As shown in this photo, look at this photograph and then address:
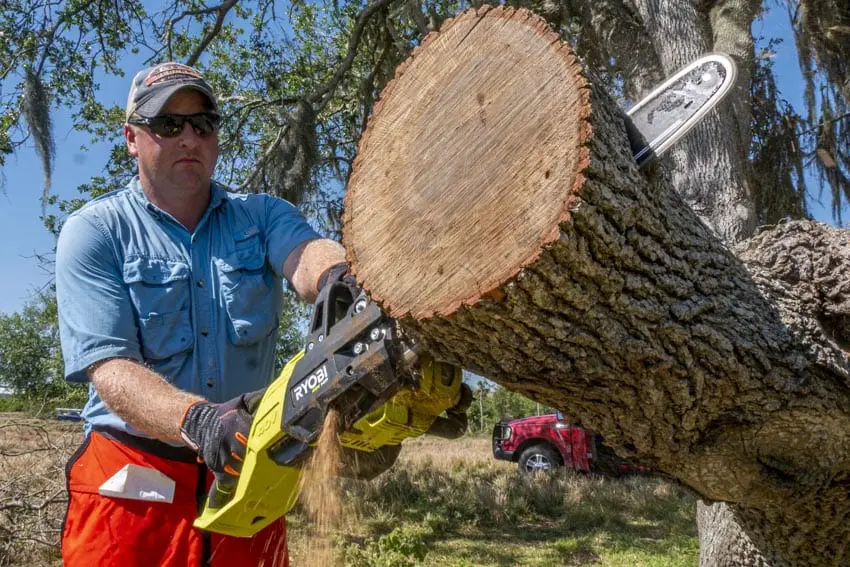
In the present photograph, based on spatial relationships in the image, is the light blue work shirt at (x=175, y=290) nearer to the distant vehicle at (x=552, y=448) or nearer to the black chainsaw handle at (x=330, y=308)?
the black chainsaw handle at (x=330, y=308)

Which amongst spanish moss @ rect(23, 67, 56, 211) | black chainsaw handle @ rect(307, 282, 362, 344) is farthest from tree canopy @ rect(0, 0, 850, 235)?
black chainsaw handle @ rect(307, 282, 362, 344)

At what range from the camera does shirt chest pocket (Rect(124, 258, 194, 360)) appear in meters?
1.96

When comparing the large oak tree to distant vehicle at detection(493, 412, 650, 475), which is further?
distant vehicle at detection(493, 412, 650, 475)

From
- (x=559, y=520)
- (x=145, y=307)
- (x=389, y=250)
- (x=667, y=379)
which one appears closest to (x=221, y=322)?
(x=145, y=307)

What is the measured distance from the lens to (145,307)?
6.46ft

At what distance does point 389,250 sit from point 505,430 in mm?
10112

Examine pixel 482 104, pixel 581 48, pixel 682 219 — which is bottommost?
pixel 682 219

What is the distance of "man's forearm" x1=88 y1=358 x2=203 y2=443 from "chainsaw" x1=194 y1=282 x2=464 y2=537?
8.0 inches

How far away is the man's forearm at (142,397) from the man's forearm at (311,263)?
0.41 m

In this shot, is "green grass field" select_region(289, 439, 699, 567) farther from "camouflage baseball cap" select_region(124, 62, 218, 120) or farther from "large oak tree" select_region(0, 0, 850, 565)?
"camouflage baseball cap" select_region(124, 62, 218, 120)

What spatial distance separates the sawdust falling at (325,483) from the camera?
58.5 inches

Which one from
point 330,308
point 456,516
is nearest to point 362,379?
point 330,308

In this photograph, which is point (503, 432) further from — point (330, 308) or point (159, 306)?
point (330, 308)

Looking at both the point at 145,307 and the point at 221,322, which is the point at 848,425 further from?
the point at 145,307
